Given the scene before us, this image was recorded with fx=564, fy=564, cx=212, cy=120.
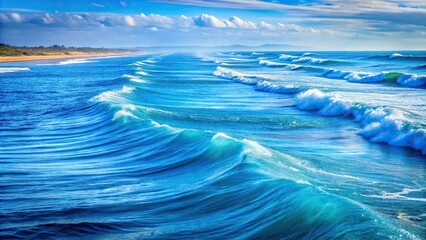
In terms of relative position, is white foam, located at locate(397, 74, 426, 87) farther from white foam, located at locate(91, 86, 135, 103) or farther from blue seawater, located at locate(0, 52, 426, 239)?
white foam, located at locate(91, 86, 135, 103)

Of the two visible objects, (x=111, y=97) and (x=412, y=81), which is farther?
(x=412, y=81)

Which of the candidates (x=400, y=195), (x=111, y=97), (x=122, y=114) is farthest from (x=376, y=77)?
(x=400, y=195)

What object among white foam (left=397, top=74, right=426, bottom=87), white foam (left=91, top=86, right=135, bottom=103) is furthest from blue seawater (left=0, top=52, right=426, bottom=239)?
white foam (left=397, top=74, right=426, bottom=87)

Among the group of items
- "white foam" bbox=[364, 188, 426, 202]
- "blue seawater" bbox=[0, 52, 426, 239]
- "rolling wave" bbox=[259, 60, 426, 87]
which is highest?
"rolling wave" bbox=[259, 60, 426, 87]

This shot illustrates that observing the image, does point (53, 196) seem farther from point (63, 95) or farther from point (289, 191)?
point (63, 95)

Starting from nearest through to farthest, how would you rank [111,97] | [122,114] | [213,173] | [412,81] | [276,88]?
[213,173], [122,114], [111,97], [276,88], [412,81]

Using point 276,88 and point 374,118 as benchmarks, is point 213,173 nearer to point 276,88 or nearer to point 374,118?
point 374,118

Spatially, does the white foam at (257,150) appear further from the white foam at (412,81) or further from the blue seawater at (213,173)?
the white foam at (412,81)

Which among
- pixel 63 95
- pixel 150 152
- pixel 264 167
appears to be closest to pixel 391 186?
pixel 264 167
